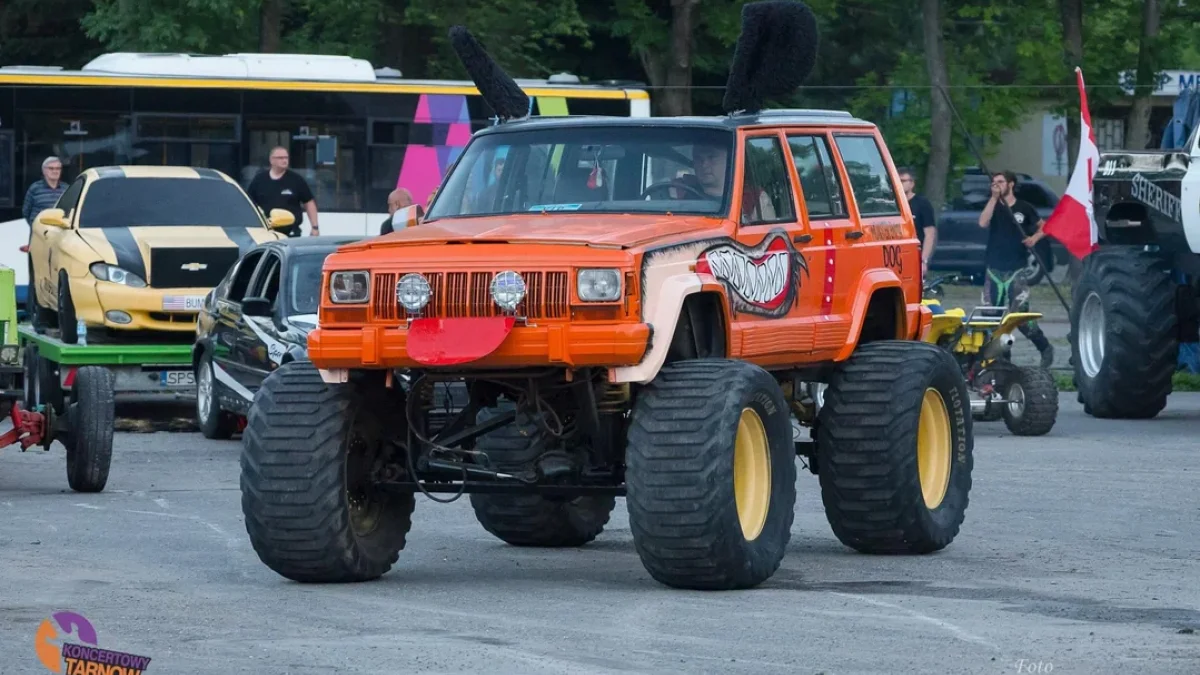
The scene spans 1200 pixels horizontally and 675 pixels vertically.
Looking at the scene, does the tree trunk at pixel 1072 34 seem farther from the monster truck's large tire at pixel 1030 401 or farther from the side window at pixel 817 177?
the side window at pixel 817 177

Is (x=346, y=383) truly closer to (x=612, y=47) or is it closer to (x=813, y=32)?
(x=813, y=32)

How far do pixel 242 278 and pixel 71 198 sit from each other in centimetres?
325

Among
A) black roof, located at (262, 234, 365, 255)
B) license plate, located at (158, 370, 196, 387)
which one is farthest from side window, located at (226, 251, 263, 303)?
license plate, located at (158, 370, 196, 387)

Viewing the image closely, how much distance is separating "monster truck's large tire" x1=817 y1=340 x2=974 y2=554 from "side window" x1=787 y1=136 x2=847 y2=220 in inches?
27.4

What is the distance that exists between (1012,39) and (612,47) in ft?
20.5

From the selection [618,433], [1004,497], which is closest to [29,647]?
[618,433]

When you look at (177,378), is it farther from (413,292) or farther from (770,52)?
(413,292)

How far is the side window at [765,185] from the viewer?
11.1 metres

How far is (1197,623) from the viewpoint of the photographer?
9062 millimetres

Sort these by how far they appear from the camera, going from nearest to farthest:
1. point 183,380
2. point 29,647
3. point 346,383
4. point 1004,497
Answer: point 29,647
point 346,383
point 1004,497
point 183,380

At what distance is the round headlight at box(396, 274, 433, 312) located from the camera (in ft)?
32.9

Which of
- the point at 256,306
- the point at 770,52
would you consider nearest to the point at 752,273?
the point at 770,52

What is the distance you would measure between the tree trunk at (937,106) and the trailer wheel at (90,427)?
20.9m

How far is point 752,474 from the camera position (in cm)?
1041
